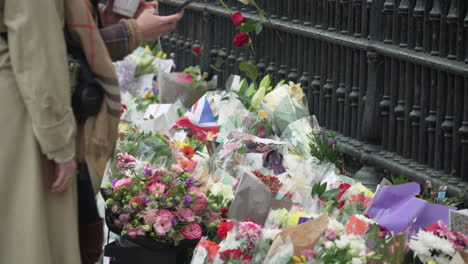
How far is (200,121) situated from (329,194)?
1864mm

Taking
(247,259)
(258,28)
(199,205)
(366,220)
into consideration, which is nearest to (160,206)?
(199,205)

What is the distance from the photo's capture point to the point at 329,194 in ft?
15.0

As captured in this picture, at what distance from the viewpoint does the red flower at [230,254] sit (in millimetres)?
3893

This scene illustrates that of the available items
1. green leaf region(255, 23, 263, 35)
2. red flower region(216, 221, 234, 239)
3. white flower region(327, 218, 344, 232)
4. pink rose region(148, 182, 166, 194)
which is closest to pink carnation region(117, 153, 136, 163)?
pink rose region(148, 182, 166, 194)

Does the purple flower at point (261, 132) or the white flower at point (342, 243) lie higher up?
the white flower at point (342, 243)

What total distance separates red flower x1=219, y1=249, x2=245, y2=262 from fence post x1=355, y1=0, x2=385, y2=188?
175 cm

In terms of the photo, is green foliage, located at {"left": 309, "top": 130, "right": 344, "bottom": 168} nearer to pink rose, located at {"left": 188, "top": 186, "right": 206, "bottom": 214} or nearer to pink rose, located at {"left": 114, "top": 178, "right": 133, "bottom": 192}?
pink rose, located at {"left": 188, "top": 186, "right": 206, "bottom": 214}

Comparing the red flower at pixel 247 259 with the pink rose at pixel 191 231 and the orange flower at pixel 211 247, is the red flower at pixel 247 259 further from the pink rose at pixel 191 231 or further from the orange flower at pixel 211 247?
the pink rose at pixel 191 231

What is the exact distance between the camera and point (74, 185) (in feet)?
11.5

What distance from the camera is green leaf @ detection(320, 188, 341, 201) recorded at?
4.57 meters

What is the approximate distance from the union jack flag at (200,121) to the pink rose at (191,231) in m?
1.75

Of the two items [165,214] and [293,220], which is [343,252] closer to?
[293,220]

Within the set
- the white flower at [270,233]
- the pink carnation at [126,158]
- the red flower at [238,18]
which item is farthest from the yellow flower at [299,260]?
the red flower at [238,18]

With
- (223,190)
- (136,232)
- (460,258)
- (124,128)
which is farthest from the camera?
(124,128)
